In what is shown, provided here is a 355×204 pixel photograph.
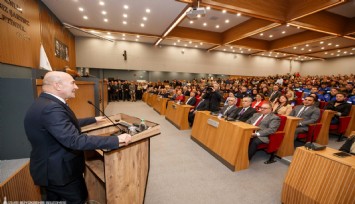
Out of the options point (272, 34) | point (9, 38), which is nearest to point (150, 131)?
point (9, 38)

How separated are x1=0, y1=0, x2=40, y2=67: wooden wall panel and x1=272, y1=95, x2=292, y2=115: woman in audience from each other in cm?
711

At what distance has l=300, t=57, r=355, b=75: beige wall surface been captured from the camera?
17.5 m

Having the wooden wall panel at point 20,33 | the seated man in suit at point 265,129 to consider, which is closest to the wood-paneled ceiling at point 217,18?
the wooden wall panel at point 20,33

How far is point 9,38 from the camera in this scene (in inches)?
171

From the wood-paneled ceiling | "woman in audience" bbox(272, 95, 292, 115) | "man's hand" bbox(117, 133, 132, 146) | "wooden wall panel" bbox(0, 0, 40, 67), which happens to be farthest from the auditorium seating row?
"wooden wall panel" bbox(0, 0, 40, 67)

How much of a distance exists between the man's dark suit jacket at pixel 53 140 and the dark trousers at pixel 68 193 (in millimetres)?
81

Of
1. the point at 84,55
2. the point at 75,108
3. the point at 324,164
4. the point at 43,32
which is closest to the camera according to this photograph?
the point at 324,164

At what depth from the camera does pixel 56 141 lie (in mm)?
1256

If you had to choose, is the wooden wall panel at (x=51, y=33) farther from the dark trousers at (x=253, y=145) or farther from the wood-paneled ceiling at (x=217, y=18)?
the dark trousers at (x=253, y=145)

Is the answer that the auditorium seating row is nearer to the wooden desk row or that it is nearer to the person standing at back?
the wooden desk row

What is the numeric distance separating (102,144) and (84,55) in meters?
13.7

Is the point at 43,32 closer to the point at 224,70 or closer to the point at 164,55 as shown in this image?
the point at 164,55

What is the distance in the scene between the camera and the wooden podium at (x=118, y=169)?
1441 mm

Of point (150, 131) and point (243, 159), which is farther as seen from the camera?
point (243, 159)
